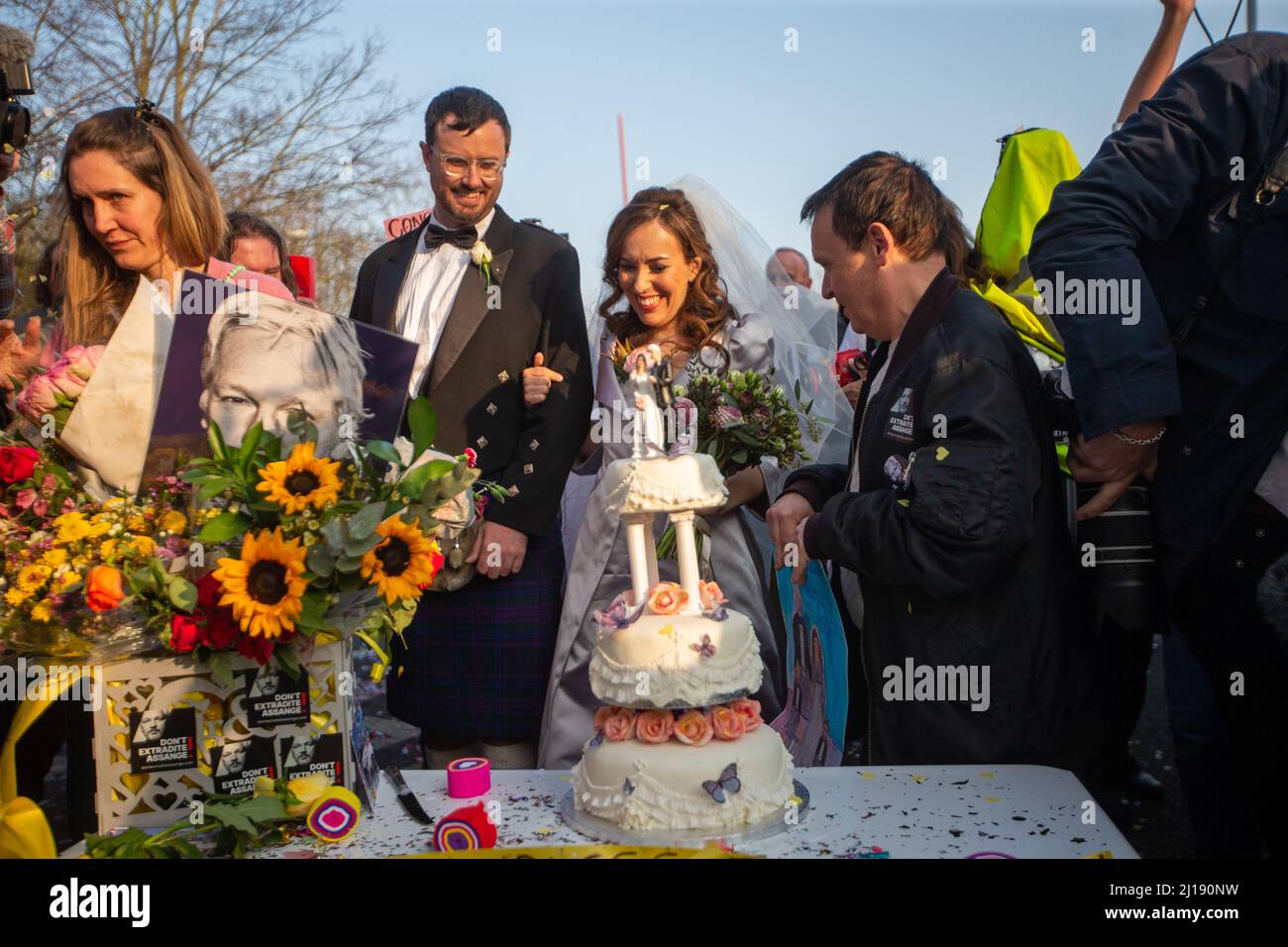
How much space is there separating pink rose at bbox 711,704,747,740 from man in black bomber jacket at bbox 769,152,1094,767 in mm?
439

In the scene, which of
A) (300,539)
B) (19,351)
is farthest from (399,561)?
(19,351)

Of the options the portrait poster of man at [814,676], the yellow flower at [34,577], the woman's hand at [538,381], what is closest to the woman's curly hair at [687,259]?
the woman's hand at [538,381]

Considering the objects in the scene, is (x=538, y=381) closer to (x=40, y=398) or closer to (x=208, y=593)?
(x=40, y=398)

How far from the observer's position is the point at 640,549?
79.5 inches

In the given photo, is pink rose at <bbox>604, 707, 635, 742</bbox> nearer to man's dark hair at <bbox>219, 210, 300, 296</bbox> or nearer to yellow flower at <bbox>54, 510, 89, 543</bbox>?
yellow flower at <bbox>54, 510, 89, 543</bbox>

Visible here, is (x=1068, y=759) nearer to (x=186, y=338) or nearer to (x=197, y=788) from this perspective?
(x=197, y=788)

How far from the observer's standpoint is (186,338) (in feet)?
5.70

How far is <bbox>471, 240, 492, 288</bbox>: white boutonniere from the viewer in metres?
3.12

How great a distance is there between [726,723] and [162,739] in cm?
97

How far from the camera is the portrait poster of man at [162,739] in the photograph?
5.71ft

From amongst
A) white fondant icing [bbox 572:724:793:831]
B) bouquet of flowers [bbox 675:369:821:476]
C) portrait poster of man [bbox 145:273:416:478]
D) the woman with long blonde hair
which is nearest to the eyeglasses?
the woman with long blonde hair

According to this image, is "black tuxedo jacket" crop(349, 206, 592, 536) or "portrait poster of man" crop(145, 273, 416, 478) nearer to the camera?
"portrait poster of man" crop(145, 273, 416, 478)

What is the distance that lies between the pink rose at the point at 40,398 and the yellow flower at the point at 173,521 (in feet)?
1.22
